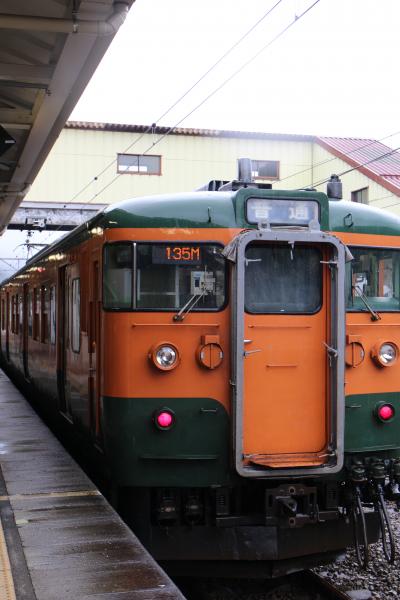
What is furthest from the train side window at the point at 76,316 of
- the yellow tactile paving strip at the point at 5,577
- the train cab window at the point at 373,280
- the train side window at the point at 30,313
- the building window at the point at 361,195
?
the building window at the point at 361,195

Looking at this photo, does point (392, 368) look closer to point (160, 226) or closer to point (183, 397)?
point (183, 397)

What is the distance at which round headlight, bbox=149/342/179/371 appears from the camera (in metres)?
5.76

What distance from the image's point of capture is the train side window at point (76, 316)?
7285mm

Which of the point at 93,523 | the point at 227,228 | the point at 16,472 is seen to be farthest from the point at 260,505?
the point at 16,472

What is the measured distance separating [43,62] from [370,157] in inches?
767

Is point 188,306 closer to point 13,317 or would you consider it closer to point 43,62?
point 43,62

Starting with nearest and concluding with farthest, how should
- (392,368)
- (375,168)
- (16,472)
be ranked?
(392,368), (16,472), (375,168)

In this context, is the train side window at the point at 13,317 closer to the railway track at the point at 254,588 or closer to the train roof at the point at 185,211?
the railway track at the point at 254,588

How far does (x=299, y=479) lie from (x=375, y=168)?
743 inches

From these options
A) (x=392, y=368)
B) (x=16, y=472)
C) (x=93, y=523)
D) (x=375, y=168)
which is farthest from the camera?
(x=375, y=168)

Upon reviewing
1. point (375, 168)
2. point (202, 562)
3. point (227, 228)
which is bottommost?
point (202, 562)

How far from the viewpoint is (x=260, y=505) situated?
5879 millimetres

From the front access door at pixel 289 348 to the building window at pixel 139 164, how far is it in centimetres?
2039

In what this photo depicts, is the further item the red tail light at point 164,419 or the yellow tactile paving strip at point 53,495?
the yellow tactile paving strip at point 53,495
